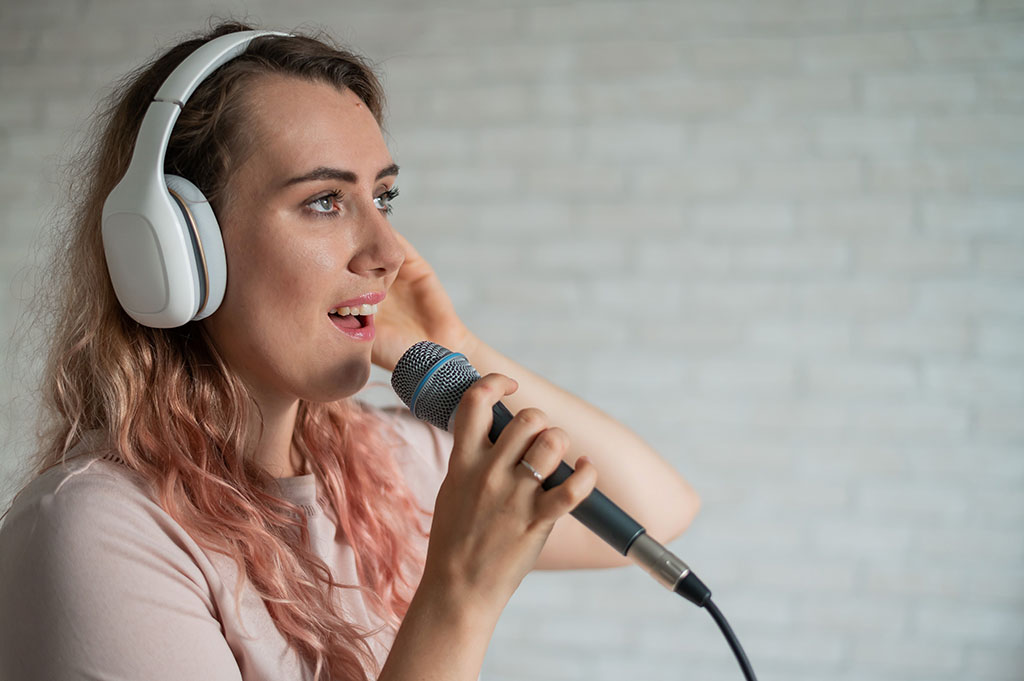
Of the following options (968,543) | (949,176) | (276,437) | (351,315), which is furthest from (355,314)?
(968,543)

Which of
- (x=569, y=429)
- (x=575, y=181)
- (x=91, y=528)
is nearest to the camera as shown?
(x=91, y=528)

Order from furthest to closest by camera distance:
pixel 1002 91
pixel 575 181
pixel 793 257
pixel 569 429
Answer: pixel 575 181 < pixel 793 257 < pixel 1002 91 < pixel 569 429

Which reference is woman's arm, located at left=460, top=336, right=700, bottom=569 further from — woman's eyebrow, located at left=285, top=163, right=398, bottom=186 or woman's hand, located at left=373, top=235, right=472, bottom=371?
woman's eyebrow, located at left=285, top=163, right=398, bottom=186

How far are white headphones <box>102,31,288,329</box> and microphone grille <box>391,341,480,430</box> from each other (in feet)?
0.92

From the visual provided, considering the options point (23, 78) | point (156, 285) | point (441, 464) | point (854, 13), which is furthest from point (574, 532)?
point (23, 78)

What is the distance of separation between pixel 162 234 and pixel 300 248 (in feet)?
0.56

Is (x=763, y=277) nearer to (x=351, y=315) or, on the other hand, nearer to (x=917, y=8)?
(x=917, y=8)

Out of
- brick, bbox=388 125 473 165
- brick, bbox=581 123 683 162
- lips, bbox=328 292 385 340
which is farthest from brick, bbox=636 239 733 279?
lips, bbox=328 292 385 340

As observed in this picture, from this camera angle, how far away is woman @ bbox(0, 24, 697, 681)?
0.88 metres

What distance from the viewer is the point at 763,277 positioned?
236 cm

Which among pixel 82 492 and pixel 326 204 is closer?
pixel 82 492

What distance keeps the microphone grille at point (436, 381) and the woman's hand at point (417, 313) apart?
44 cm

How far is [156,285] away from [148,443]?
0.70ft

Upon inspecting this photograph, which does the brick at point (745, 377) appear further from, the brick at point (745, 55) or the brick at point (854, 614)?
the brick at point (745, 55)
